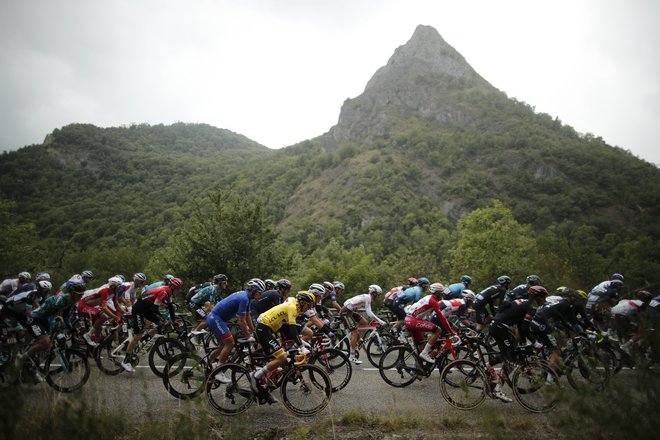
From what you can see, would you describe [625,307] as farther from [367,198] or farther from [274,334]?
[367,198]

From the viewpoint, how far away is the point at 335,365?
7.64 m

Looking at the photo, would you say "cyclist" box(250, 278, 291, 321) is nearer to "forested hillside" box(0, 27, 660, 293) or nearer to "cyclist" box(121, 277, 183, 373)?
"cyclist" box(121, 277, 183, 373)

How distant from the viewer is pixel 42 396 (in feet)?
14.1

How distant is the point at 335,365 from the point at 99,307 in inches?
230

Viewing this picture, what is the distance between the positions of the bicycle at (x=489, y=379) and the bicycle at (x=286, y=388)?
2.19 m

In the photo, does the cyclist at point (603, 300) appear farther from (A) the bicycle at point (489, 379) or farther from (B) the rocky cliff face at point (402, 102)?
(B) the rocky cliff face at point (402, 102)

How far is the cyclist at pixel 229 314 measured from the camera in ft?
21.0

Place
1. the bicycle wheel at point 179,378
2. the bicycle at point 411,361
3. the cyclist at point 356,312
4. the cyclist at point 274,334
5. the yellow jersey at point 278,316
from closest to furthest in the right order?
1. the cyclist at point 274,334
2. the yellow jersey at point 278,316
3. the bicycle wheel at point 179,378
4. the bicycle at point 411,361
5. the cyclist at point 356,312

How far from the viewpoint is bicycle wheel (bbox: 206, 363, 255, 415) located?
5.79 m

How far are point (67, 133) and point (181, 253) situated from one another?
139 m

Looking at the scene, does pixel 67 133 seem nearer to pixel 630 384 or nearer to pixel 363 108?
pixel 363 108

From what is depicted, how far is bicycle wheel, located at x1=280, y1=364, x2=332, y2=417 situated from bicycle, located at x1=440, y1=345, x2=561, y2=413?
6.88ft

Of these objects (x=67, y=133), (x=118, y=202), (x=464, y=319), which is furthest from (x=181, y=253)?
(x=67, y=133)

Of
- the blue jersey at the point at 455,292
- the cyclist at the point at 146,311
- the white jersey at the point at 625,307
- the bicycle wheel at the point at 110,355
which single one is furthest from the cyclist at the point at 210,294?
the white jersey at the point at 625,307
